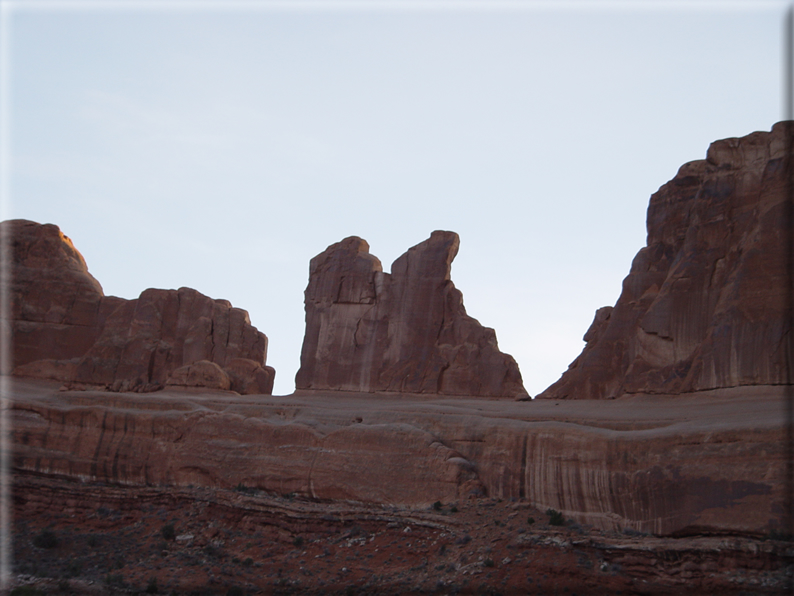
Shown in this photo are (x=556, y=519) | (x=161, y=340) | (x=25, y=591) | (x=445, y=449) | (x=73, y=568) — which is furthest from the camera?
(x=161, y=340)

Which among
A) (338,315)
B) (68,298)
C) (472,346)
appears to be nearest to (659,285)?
(472,346)

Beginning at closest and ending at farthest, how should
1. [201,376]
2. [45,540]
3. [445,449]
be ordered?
1. [445,449]
2. [45,540]
3. [201,376]

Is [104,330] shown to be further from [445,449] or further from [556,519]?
[556,519]

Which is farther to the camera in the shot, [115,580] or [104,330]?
[104,330]

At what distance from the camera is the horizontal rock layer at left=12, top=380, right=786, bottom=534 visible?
1005 inches

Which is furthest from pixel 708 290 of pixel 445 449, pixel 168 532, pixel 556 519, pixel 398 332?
pixel 168 532

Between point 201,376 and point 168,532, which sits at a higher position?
point 201,376

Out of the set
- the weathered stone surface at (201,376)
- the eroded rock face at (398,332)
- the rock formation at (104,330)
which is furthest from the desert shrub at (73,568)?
the rock formation at (104,330)

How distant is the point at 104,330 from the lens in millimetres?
47906

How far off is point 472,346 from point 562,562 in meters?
16.5

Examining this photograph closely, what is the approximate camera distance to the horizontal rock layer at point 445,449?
25.5 meters

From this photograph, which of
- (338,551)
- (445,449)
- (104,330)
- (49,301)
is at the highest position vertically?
(49,301)

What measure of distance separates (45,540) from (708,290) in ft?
86.7

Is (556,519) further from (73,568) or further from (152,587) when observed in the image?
(73,568)
